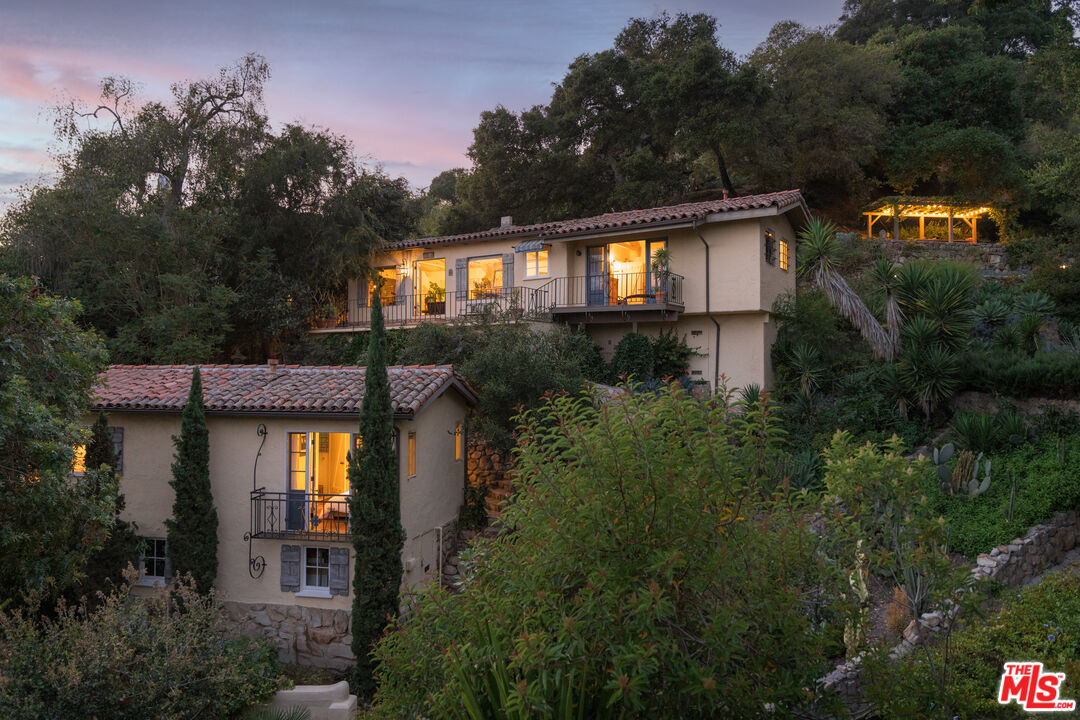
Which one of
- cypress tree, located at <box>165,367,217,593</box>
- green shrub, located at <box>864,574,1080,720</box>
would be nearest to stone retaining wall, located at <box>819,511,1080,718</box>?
green shrub, located at <box>864,574,1080,720</box>

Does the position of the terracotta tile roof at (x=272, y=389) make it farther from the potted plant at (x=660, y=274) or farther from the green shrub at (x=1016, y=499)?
the green shrub at (x=1016, y=499)

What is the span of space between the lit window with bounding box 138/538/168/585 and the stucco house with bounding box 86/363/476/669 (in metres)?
0.02

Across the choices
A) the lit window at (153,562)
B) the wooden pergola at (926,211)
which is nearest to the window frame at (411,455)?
the lit window at (153,562)

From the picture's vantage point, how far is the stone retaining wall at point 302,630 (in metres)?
12.9

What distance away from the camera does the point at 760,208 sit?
61.1ft

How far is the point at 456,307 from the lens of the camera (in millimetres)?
23938

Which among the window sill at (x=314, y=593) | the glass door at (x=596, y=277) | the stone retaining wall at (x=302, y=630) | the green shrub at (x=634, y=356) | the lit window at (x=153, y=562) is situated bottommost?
→ the stone retaining wall at (x=302, y=630)

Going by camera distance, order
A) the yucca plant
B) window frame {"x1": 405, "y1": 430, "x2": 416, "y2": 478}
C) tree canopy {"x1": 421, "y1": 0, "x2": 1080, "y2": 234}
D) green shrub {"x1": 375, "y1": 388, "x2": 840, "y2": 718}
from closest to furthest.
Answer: green shrub {"x1": 375, "y1": 388, "x2": 840, "y2": 718} → window frame {"x1": 405, "y1": 430, "x2": 416, "y2": 478} → the yucca plant → tree canopy {"x1": 421, "y1": 0, "x2": 1080, "y2": 234}

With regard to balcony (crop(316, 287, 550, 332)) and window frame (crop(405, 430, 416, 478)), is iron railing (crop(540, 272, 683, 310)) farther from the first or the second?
window frame (crop(405, 430, 416, 478))

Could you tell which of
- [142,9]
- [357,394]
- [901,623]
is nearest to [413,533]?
[357,394]

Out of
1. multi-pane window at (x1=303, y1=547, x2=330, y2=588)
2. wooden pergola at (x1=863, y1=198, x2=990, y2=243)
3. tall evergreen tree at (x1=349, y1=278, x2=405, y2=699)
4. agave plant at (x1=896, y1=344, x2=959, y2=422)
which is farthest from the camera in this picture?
wooden pergola at (x1=863, y1=198, x2=990, y2=243)

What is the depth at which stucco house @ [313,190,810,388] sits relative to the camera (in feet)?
63.7

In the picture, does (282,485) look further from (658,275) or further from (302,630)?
(658,275)

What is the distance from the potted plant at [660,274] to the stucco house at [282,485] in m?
7.90
